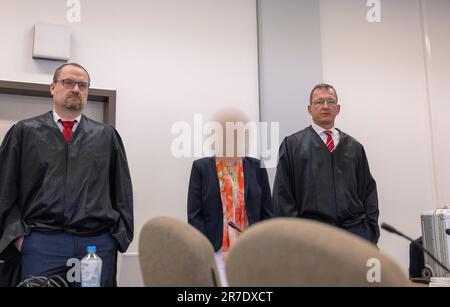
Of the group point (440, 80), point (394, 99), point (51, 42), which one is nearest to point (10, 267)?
point (51, 42)

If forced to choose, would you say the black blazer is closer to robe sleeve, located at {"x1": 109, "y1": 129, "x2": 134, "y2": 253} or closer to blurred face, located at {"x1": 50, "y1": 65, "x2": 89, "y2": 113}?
robe sleeve, located at {"x1": 109, "y1": 129, "x2": 134, "y2": 253}

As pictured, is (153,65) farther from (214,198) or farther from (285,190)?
(285,190)

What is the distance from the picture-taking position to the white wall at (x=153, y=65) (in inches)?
115

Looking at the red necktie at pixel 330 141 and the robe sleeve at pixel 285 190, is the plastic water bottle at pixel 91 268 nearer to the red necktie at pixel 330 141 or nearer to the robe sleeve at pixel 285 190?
the robe sleeve at pixel 285 190

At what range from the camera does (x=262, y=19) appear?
11.3 feet

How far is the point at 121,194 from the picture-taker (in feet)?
6.64

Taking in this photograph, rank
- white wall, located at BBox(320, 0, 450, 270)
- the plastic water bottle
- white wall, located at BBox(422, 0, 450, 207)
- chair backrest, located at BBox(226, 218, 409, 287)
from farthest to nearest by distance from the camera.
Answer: white wall, located at BBox(422, 0, 450, 207)
white wall, located at BBox(320, 0, 450, 270)
the plastic water bottle
chair backrest, located at BBox(226, 218, 409, 287)

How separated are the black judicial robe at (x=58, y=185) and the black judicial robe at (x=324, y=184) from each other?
0.77m

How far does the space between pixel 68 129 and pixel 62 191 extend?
29 cm

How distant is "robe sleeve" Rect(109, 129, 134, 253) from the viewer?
6.39 ft
